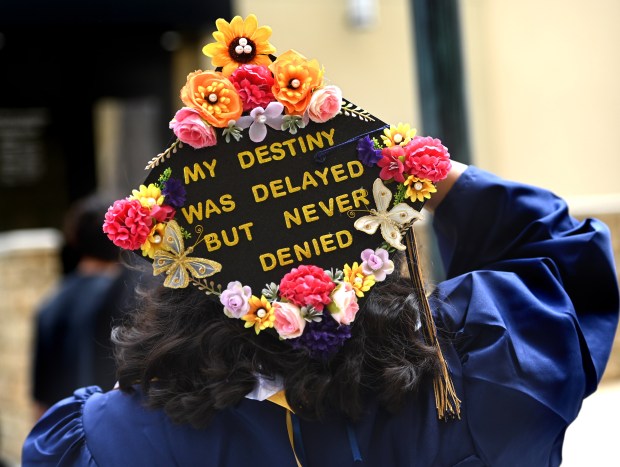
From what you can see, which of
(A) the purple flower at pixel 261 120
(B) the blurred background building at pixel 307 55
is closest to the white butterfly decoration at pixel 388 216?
(A) the purple flower at pixel 261 120

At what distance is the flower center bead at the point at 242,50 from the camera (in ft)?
5.37

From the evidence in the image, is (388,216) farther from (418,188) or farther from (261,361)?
(261,361)

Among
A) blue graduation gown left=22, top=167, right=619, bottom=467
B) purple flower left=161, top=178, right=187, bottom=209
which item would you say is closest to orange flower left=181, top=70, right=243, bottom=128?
purple flower left=161, top=178, right=187, bottom=209

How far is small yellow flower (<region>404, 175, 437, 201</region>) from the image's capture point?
1.65m

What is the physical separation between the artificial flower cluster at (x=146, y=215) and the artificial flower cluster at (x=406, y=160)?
34 centimetres

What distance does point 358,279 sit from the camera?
164 centimetres

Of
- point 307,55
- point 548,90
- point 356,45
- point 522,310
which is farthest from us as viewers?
point 356,45

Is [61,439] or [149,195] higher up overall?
[149,195]

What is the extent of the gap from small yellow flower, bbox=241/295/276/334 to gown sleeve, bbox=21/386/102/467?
0.40m

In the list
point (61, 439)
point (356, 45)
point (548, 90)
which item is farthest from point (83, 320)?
point (548, 90)

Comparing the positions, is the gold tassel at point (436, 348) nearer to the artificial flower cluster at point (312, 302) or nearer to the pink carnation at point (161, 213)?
the artificial flower cluster at point (312, 302)

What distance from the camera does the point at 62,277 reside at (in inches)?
246

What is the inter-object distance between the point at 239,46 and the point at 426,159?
39 cm

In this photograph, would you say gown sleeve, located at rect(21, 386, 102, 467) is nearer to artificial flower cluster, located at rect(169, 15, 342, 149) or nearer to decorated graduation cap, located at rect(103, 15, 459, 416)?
decorated graduation cap, located at rect(103, 15, 459, 416)
